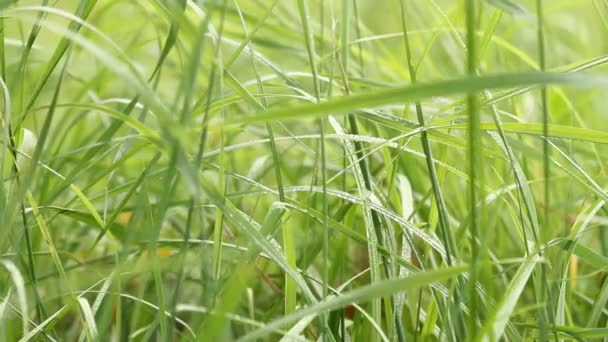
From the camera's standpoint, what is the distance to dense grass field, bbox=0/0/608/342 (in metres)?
0.67

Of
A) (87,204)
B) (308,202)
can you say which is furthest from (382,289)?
(87,204)

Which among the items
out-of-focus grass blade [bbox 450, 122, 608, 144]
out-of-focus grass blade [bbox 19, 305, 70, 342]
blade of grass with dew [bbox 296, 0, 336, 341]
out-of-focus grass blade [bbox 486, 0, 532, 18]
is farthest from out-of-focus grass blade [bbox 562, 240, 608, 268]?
out-of-focus grass blade [bbox 19, 305, 70, 342]

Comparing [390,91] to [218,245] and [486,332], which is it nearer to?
[486,332]

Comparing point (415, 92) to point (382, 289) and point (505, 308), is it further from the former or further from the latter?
point (505, 308)

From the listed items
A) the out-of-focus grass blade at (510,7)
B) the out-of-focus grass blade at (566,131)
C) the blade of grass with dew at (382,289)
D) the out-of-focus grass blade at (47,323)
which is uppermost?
the out-of-focus grass blade at (510,7)

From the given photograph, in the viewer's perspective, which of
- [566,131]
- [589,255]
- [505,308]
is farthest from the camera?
[589,255]

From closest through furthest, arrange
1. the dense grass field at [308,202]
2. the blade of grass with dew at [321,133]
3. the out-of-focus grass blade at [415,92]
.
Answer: the out-of-focus grass blade at [415,92]
the dense grass field at [308,202]
the blade of grass with dew at [321,133]

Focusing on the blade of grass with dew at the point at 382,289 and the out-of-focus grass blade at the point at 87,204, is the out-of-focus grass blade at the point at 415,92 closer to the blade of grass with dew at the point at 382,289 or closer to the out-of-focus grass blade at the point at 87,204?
the blade of grass with dew at the point at 382,289

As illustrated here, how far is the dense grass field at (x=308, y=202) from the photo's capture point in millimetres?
673

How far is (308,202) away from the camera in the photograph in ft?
3.16

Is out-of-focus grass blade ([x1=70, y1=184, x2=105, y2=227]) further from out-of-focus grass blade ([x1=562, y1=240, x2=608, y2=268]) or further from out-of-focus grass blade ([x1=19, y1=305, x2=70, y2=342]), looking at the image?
out-of-focus grass blade ([x1=562, y1=240, x2=608, y2=268])

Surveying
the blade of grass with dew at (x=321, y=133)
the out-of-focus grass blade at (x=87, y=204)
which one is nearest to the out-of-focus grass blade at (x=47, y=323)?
the out-of-focus grass blade at (x=87, y=204)

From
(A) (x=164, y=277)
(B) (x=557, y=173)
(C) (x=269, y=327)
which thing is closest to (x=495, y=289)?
(B) (x=557, y=173)

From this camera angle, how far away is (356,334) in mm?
1062
